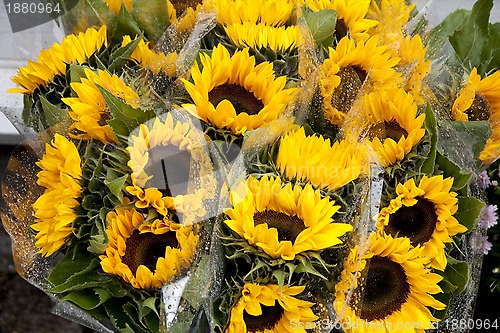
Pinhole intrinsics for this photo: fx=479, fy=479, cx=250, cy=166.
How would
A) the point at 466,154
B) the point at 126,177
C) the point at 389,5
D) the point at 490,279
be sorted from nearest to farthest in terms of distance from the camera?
the point at 126,177, the point at 466,154, the point at 389,5, the point at 490,279

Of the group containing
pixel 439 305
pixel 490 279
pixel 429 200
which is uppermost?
pixel 429 200

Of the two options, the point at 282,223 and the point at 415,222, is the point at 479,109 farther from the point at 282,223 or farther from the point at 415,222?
the point at 282,223

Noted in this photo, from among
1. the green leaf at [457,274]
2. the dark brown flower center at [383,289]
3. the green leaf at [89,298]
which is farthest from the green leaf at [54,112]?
the green leaf at [457,274]

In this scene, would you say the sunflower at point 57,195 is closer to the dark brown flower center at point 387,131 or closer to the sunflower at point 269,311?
the sunflower at point 269,311

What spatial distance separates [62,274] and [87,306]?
0.06 meters

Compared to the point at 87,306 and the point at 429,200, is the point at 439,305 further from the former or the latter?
the point at 87,306

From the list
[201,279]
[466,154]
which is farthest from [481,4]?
[201,279]

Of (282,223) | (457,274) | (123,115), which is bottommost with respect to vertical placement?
(457,274)

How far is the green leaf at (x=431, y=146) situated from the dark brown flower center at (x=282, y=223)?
18 cm

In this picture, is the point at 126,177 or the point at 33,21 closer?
the point at 126,177

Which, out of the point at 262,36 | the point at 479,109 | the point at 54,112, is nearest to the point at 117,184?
the point at 54,112

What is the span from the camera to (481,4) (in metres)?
0.81

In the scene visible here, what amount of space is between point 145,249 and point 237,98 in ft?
0.72

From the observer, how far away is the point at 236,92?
2.03 feet
